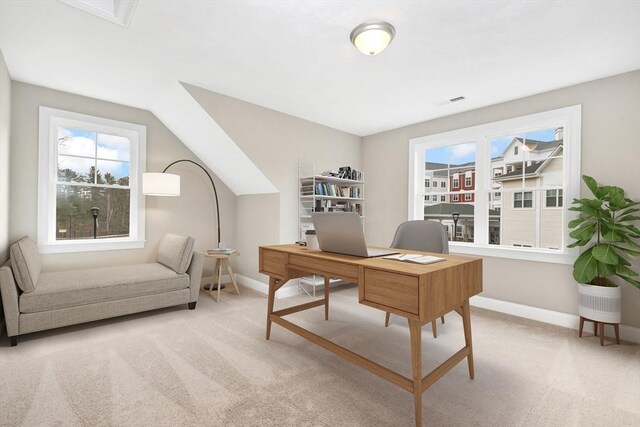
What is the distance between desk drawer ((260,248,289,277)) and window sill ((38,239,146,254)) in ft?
7.79

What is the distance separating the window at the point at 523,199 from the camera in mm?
3516

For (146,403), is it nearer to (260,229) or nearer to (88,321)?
(88,321)

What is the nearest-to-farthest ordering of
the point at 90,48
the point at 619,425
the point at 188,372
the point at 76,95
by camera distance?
1. the point at 619,425
2. the point at 188,372
3. the point at 90,48
4. the point at 76,95

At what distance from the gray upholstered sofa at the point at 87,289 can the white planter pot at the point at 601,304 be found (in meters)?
3.95

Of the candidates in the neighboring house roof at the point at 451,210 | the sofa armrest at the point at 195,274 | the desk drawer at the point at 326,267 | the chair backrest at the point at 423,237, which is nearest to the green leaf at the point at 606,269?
the neighboring house roof at the point at 451,210

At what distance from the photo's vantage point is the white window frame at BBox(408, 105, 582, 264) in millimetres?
3104

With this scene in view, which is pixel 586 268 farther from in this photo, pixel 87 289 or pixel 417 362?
pixel 87 289

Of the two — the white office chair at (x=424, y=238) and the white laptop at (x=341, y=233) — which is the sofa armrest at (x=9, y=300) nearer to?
the white laptop at (x=341, y=233)

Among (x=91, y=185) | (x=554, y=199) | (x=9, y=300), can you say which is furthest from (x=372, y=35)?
(x=91, y=185)

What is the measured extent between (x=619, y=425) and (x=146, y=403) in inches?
105

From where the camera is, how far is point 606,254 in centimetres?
254

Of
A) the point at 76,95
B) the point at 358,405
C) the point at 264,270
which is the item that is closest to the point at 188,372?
the point at 264,270

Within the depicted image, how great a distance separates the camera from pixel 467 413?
5.60 feet

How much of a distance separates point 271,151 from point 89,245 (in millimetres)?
2522
